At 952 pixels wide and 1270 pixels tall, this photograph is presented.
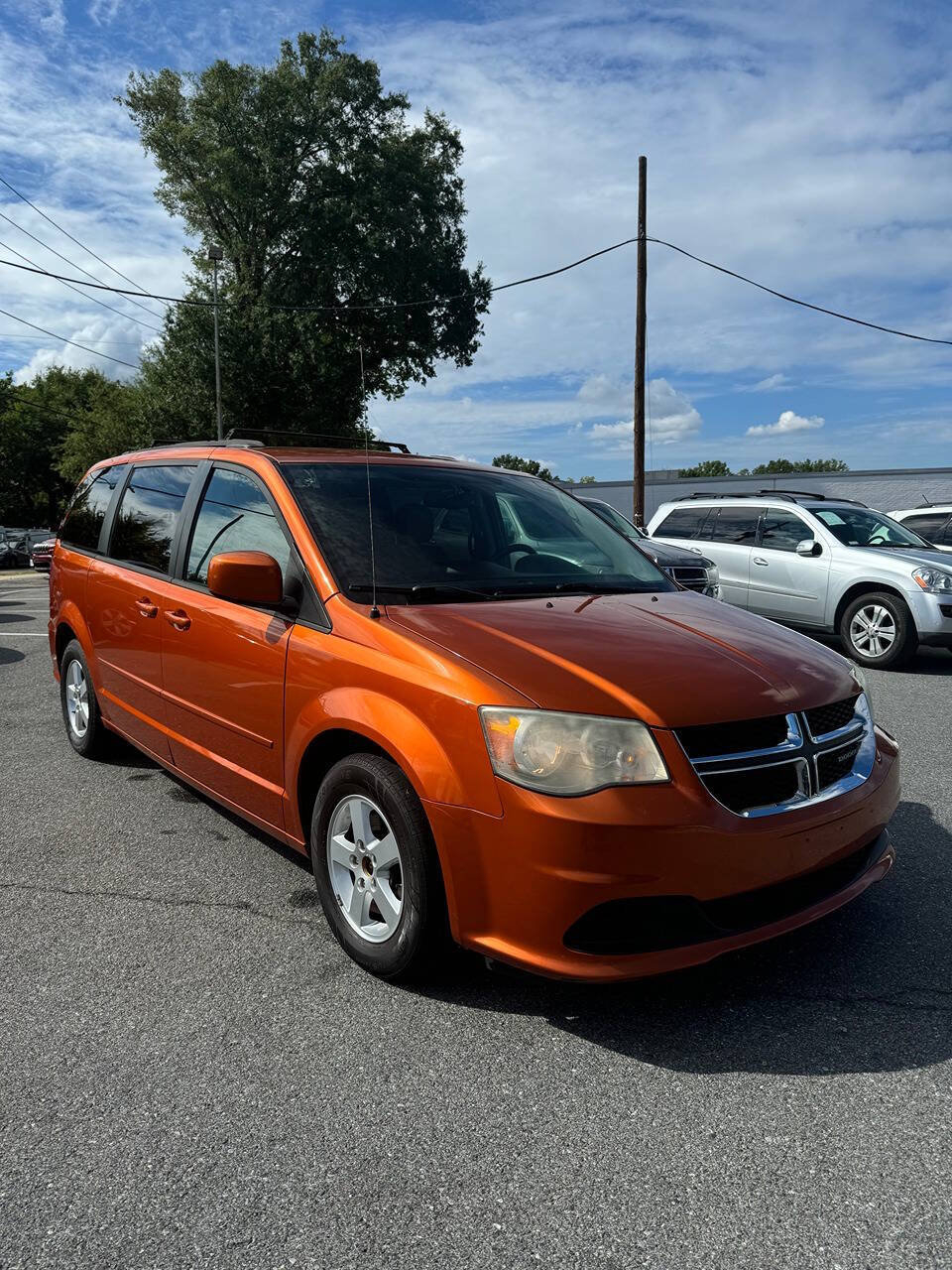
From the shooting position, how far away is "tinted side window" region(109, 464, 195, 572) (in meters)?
4.40

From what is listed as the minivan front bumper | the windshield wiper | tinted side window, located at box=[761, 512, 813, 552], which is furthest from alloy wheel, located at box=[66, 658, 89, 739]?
tinted side window, located at box=[761, 512, 813, 552]

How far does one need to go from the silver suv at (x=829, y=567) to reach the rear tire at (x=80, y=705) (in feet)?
23.4

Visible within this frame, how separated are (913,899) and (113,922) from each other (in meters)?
2.94

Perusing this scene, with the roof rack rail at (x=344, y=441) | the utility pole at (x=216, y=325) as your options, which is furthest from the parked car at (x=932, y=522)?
the utility pole at (x=216, y=325)

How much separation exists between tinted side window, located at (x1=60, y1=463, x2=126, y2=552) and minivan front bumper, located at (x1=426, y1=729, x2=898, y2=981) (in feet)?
11.7

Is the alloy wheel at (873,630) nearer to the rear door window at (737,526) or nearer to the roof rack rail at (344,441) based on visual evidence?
the rear door window at (737,526)

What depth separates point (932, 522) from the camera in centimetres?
1298

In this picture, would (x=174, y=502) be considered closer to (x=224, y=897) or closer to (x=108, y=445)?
(x=224, y=897)

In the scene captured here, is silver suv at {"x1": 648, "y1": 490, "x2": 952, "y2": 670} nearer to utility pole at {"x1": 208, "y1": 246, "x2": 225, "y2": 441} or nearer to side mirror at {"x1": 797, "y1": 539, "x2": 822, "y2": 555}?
side mirror at {"x1": 797, "y1": 539, "x2": 822, "y2": 555}

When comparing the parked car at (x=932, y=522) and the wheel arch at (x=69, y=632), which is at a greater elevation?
the parked car at (x=932, y=522)

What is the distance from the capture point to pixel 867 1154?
2160mm

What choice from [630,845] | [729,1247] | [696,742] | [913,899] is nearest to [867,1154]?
[729,1247]

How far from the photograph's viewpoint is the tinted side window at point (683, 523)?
1177 centimetres

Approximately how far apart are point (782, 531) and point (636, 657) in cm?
849
